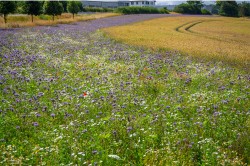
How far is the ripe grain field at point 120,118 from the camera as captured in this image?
19.1 ft

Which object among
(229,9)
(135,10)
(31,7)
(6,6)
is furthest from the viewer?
(229,9)

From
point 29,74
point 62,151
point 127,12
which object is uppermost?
point 127,12

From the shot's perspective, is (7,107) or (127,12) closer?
(7,107)

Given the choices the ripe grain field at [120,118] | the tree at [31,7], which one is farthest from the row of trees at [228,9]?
the ripe grain field at [120,118]

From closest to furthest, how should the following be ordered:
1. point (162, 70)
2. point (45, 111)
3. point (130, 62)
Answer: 1. point (45, 111)
2. point (162, 70)
3. point (130, 62)

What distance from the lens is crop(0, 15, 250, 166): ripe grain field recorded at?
5832mm

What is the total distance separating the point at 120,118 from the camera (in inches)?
288

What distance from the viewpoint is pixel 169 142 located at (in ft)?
20.1

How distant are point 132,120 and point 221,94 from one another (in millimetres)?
4395

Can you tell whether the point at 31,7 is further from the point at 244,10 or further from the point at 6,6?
the point at 244,10

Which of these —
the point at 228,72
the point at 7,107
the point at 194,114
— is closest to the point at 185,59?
the point at 228,72

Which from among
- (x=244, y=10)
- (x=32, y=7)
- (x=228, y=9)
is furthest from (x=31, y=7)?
(x=244, y=10)

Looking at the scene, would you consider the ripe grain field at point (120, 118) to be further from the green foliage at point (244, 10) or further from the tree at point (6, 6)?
the green foliage at point (244, 10)

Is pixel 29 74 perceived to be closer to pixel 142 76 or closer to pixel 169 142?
pixel 142 76
